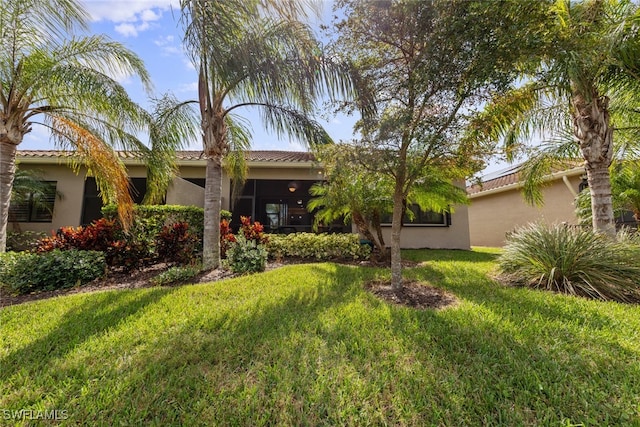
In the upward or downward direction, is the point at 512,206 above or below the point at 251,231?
above

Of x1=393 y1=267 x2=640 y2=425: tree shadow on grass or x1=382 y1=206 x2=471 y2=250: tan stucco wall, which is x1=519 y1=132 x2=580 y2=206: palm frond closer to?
x1=382 y1=206 x2=471 y2=250: tan stucco wall

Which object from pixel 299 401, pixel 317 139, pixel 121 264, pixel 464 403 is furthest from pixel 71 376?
pixel 317 139

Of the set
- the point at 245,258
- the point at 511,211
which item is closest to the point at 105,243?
the point at 245,258

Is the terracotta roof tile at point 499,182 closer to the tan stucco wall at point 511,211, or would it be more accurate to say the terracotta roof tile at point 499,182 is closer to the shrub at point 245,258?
the tan stucco wall at point 511,211

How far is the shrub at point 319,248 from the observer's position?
789cm

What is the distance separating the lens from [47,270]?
5.18m

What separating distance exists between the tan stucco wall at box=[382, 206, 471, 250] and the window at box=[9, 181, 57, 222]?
1327 cm

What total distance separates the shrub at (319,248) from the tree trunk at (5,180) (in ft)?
19.0

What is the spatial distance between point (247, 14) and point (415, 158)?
442 centimetres

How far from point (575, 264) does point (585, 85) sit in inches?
132

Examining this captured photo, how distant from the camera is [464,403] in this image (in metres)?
2.10

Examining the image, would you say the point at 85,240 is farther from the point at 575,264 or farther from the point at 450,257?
the point at 575,264

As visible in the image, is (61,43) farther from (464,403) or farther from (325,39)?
(464,403)

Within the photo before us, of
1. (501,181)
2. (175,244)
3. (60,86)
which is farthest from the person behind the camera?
(501,181)
